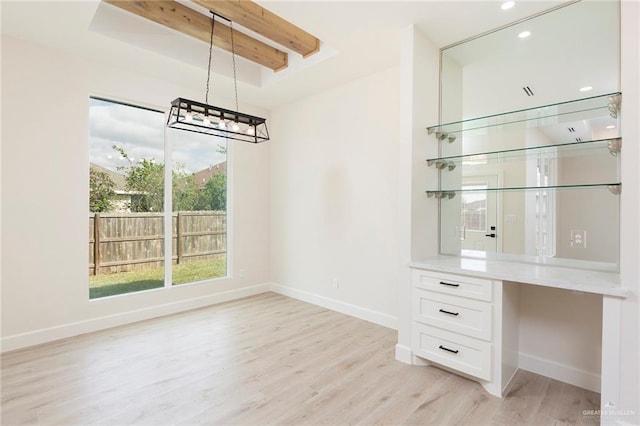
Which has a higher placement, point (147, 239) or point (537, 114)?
point (537, 114)

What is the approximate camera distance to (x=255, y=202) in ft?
16.0

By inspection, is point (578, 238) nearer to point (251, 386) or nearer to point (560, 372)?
point (560, 372)

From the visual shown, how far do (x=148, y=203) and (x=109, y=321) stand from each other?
1.40 m

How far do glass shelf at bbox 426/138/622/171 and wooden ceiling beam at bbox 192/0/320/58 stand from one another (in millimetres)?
1783

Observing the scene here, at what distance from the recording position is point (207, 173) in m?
4.44

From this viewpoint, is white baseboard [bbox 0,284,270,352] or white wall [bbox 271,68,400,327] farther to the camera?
white wall [bbox 271,68,400,327]

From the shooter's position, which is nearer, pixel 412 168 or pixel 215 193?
pixel 412 168

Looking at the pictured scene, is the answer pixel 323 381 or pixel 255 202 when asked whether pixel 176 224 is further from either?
pixel 323 381

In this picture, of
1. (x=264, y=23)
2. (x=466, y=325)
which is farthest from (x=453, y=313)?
(x=264, y=23)

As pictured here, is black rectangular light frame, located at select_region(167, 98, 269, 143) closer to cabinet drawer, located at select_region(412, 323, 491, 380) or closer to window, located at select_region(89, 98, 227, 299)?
window, located at select_region(89, 98, 227, 299)

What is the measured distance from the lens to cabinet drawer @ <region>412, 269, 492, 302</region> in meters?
2.25

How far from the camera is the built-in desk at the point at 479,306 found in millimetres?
2164

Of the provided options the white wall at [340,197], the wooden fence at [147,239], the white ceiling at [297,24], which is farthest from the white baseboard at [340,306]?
the white ceiling at [297,24]

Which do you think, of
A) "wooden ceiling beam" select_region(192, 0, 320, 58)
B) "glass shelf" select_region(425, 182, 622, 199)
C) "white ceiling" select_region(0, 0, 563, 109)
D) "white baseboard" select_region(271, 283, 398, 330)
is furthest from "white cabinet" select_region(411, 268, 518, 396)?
"wooden ceiling beam" select_region(192, 0, 320, 58)
